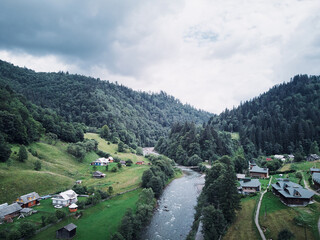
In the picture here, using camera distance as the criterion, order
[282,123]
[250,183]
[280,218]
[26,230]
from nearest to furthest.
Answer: [26,230] → [280,218] → [250,183] → [282,123]

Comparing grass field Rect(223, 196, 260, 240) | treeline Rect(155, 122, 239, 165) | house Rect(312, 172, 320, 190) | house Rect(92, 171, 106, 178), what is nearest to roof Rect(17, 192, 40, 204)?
house Rect(92, 171, 106, 178)

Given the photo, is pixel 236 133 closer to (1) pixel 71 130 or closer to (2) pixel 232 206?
(1) pixel 71 130

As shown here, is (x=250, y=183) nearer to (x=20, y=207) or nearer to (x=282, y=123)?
(x=20, y=207)

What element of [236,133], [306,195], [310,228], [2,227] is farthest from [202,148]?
[2,227]

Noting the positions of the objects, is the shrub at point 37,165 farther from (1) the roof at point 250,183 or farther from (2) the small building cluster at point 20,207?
(1) the roof at point 250,183

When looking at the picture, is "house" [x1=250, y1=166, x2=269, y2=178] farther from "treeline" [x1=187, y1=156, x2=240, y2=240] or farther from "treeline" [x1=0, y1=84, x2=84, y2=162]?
"treeline" [x1=0, y1=84, x2=84, y2=162]

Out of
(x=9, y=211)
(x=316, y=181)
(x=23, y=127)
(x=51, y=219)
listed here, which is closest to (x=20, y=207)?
(x=9, y=211)
